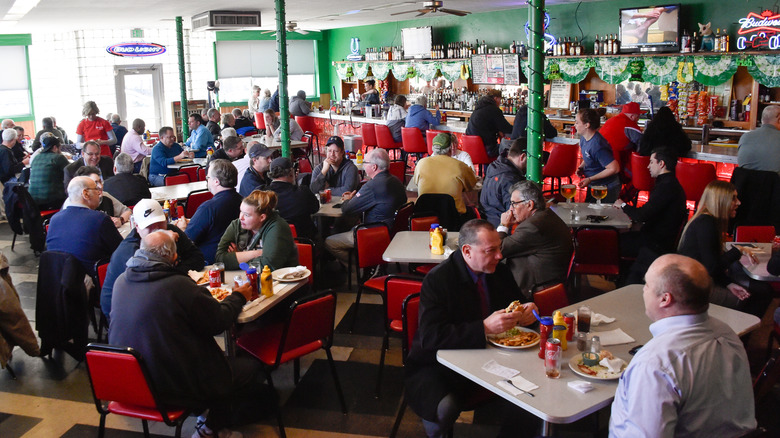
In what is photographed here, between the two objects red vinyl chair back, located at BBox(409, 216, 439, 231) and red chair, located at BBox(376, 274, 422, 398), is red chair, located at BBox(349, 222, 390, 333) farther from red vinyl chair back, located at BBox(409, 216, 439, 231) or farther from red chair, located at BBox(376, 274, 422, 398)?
red chair, located at BBox(376, 274, 422, 398)

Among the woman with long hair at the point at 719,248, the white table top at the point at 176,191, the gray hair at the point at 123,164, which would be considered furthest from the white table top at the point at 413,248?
the gray hair at the point at 123,164

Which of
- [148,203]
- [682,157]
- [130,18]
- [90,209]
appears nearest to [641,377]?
[148,203]

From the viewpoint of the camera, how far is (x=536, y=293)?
3.55m

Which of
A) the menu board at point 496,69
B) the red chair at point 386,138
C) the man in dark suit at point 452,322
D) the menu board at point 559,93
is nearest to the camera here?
the man in dark suit at point 452,322

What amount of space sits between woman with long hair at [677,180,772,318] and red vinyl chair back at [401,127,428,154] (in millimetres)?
5808

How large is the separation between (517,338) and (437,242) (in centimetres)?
165

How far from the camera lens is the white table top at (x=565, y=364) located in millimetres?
2568

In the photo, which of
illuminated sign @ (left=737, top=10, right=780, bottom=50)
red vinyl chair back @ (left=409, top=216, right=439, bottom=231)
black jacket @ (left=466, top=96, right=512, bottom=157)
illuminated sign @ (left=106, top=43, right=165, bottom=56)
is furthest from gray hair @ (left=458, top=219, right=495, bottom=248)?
illuminated sign @ (left=106, top=43, right=165, bottom=56)

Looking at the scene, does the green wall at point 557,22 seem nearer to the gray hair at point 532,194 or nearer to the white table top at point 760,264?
the white table top at point 760,264

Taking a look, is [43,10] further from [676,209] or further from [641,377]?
[641,377]

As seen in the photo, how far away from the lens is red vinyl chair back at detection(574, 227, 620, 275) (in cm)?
508

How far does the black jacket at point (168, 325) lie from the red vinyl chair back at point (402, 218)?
108 inches

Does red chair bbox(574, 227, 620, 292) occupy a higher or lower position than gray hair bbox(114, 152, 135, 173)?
lower

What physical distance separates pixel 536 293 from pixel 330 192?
11.6ft
